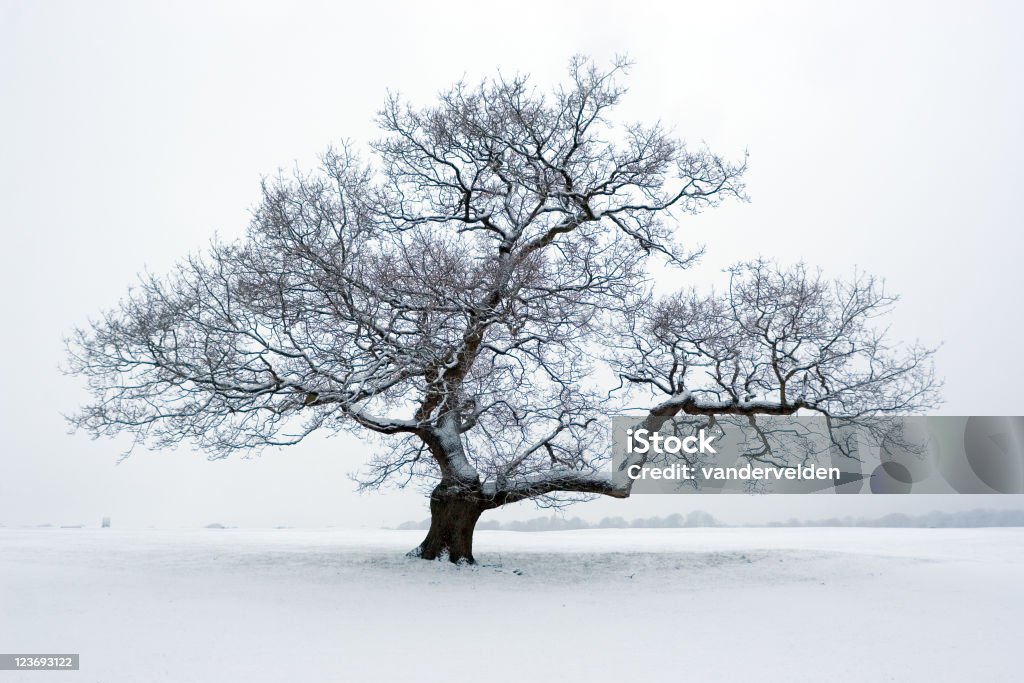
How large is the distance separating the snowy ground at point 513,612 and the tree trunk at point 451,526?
1.93ft

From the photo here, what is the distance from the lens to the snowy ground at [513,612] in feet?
27.4

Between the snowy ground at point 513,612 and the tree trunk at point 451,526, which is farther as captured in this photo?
the tree trunk at point 451,526

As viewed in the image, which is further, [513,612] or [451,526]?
[451,526]

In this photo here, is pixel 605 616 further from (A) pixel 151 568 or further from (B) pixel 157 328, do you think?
(B) pixel 157 328

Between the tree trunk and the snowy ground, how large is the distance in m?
0.59

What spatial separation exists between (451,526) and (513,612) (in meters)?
4.80

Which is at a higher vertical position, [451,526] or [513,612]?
[451,526]

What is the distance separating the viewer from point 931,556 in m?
17.8

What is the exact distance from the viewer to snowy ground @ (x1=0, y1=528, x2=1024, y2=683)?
835 cm

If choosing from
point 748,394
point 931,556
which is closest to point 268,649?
point 748,394

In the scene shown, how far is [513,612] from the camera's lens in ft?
38.4

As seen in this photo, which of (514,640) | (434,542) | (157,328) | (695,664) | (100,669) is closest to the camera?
(100,669)

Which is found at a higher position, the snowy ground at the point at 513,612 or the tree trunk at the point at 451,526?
the tree trunk at the point at 451,526

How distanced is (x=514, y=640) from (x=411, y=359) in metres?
5.52
